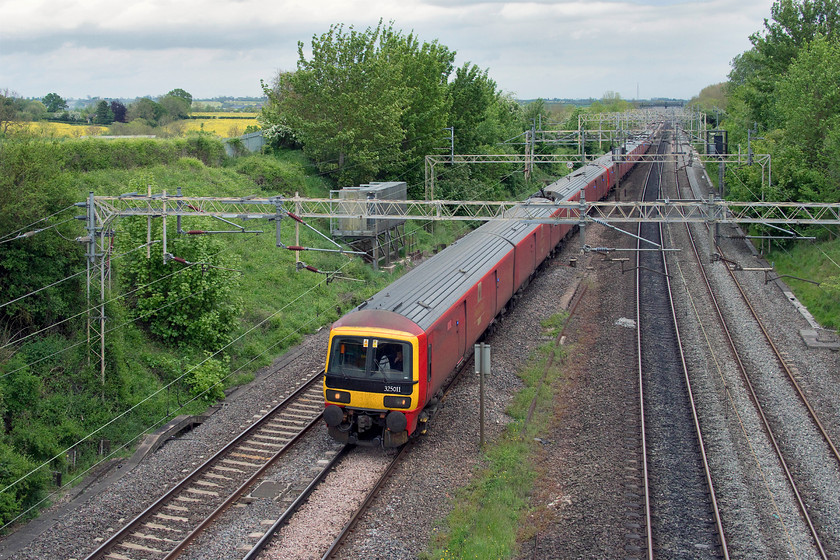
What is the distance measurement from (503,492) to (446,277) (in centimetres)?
635

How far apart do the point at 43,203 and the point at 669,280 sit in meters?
21.5

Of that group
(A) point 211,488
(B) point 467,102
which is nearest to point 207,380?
(A) point 211,488

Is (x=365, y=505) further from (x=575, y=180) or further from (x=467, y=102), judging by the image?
(x=467, y=102)

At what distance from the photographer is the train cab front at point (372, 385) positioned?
13.5 metres

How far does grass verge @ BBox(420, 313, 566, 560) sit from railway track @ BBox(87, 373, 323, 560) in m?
3.58

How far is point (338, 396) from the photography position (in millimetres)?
13797

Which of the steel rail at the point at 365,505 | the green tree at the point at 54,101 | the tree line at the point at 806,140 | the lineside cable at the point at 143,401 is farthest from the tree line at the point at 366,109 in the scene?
the green tree at the point at 54,101

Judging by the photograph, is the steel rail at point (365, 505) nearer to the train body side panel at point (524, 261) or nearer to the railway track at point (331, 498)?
the railway track at point (331, 498)

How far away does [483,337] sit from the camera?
20641mm

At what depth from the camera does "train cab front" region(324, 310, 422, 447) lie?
13.5 metres

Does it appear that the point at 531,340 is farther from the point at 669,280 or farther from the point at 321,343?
the point at 669,280

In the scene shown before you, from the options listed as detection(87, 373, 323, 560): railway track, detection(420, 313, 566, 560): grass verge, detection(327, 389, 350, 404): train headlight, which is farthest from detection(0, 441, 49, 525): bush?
detection(420, 313, 566, 560): grass verge

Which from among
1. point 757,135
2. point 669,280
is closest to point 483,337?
point 669,280

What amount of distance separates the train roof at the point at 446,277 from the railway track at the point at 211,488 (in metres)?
3.09
